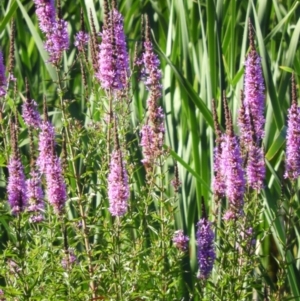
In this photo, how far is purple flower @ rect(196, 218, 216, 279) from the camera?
344 cm

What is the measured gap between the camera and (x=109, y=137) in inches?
141

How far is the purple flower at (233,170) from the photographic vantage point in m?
3.18

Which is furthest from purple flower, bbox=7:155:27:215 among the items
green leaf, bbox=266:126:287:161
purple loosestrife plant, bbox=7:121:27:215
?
green leaf, bbox=266:126:287:161

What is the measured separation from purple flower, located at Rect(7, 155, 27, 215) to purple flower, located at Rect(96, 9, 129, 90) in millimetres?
538

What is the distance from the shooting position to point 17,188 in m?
3.03

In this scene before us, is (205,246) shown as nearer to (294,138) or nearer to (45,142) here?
(294,138)

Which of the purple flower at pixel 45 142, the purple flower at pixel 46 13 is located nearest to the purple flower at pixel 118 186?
the purple flower at pixel 45 142

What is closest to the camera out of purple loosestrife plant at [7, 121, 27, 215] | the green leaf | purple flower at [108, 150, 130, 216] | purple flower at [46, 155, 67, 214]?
purple loosestrife plant at [7, 121, 27, 215]

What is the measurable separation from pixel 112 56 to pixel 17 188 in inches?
26.8

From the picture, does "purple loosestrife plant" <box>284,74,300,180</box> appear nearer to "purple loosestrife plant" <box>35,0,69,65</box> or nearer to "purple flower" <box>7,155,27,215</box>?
"purple loosestrife plant" <box>35,0,69,65</box>

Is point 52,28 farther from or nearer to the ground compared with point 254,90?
farther from the ground

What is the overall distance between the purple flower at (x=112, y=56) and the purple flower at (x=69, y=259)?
74 centimetres

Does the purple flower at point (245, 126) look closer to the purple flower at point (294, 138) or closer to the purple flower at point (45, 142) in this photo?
the purple flower at point (294, 138)

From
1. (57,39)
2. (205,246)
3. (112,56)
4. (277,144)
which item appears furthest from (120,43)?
(277,144)
